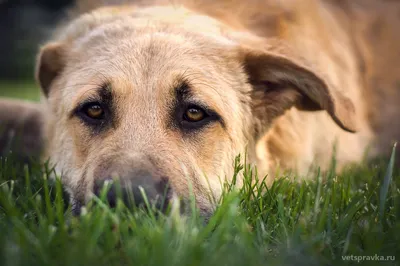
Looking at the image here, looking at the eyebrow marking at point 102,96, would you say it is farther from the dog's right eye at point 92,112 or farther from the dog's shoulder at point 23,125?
the dog's shoulder at point 23,125

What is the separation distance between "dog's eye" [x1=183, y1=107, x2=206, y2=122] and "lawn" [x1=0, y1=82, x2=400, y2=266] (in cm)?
53

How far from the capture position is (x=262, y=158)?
386 centimetres

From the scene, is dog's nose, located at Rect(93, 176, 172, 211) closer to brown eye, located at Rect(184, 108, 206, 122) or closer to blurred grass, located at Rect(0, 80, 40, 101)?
brown eye, located at Rect(184, 108, 206, 122)

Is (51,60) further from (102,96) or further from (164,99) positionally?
(164,99)

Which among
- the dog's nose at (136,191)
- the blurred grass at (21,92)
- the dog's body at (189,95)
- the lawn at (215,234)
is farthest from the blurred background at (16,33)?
the dog's nose at (136,191)

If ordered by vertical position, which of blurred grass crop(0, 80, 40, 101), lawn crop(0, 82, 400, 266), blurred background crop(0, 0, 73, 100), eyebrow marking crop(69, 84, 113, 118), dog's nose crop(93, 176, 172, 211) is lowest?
lawn crop(0, 82, 400, 266)

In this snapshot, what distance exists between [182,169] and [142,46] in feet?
3.02

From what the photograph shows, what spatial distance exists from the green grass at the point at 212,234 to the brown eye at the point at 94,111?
653 millimetres

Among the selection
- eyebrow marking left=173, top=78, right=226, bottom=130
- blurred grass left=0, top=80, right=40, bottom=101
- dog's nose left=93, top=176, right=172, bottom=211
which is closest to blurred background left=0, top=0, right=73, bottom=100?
blurred grass left=0, top=80, right=40, bottom=101

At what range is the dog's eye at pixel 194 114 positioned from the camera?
10.6 ft

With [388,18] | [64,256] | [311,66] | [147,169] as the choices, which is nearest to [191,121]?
[147,169]

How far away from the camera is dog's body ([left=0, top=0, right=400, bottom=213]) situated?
307cm

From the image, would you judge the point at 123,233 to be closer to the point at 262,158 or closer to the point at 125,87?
the point at 125,87

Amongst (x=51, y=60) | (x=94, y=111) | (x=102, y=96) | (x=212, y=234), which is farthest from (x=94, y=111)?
(x=212, y=234)
